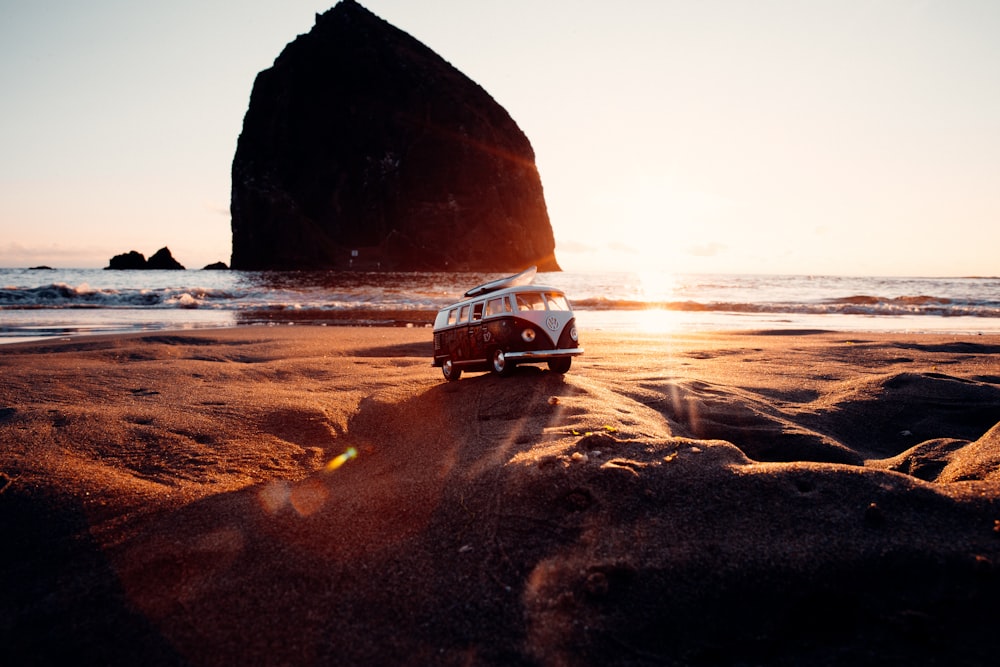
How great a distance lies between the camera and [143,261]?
426ft

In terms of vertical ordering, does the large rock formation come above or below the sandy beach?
above

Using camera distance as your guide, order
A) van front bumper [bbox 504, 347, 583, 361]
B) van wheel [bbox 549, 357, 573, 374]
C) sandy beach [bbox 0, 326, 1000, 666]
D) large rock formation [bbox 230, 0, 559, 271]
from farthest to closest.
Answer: large rock formation [bbox 230, 0, 559, 271] < van wheel [bbox 549, 357, 573, 374] < van front bumper [bbox 504, 347, 583, 361] < sandy beach [bbox 0, 326, 1000, 666]

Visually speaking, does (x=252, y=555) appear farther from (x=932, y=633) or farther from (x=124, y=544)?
(x=932, y=633)

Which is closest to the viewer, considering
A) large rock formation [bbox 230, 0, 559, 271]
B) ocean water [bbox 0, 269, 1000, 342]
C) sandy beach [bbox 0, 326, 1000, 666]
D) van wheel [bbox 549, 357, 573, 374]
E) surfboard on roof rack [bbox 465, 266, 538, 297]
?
sandy beach [bbox 0, 326, 1000, 666]

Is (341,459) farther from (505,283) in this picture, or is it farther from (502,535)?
(505,283)

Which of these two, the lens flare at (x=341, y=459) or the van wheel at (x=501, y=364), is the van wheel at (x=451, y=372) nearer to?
the van wheel at (x=501, y=364)

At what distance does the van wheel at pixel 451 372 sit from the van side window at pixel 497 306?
1.17m

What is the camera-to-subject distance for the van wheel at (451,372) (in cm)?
927

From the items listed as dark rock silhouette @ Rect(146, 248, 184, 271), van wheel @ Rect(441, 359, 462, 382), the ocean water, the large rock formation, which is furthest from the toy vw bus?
dark rock silhouette @ Rect(146, 248, 184, 271)

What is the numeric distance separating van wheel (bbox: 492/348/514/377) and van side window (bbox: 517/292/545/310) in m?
0.75

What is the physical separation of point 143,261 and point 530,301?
147 metres

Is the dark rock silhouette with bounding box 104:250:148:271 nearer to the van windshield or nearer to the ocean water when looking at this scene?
the ocean water

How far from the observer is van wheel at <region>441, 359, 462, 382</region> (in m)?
9.27

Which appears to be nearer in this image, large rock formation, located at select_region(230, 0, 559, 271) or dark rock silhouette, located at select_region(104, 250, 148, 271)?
large rock formation, located at select_region(230, 0, 559, 271)
